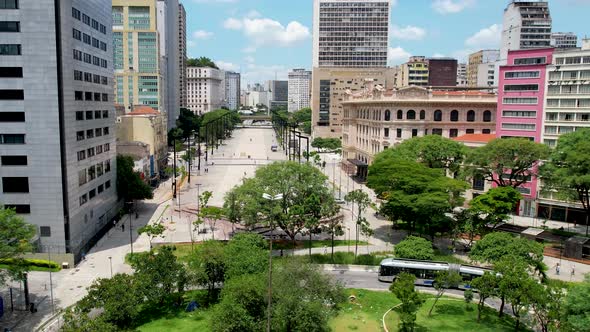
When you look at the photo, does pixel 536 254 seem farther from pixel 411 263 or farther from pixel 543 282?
pixel 411 263

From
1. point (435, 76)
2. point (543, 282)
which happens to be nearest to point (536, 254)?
point (543, 282)

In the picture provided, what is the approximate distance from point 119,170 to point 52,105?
20.6m

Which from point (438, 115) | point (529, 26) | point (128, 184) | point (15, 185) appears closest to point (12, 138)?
point (15, 185)

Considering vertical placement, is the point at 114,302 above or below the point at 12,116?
below

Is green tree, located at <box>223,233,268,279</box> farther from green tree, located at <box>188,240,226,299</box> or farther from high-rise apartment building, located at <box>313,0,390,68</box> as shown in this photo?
high-rise apartment building, located at <box>313,0,390,68</box>

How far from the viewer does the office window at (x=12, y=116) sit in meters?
43.8

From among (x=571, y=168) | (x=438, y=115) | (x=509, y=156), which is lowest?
(x=571, y=168)

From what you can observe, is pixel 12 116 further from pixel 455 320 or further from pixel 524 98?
pixel 524 98

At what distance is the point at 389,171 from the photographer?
57094 mm

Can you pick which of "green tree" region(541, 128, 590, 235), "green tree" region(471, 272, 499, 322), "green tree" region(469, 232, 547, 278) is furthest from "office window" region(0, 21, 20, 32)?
"green tree" region(541, 128, 590, 235)

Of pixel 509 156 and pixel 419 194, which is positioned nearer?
pixel 419 194

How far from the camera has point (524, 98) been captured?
68625mm

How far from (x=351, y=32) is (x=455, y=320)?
527 feet

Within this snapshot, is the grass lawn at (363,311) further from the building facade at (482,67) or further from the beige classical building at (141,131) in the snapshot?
the building facade at (482,67)
